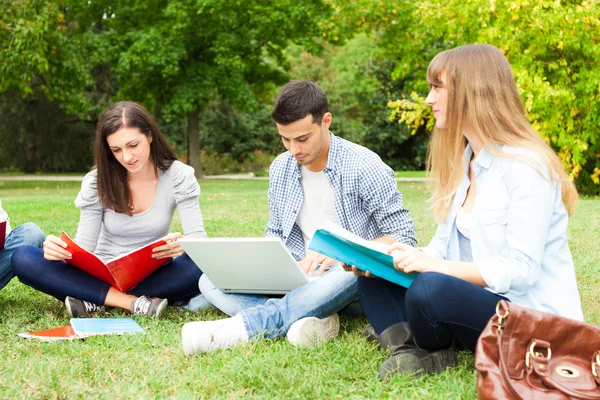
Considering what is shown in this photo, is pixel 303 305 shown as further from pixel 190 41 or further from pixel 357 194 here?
pixel 190 41

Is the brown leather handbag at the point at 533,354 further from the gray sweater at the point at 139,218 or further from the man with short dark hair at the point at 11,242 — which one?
the man with short dark hair at the point at 11,242

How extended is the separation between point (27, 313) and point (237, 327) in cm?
142

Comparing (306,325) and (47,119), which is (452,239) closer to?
(306,325)

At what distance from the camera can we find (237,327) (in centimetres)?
309

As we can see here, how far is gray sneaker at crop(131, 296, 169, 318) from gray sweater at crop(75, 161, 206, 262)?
1.19 ft

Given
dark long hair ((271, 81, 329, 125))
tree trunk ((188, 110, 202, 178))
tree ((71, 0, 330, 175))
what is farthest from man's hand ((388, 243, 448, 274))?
tree trunk ((188, 110, 202, 178))

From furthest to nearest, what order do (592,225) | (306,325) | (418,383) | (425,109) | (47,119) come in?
(47,119) → (425,109) → (592,225) → (306,325) → (418,383)

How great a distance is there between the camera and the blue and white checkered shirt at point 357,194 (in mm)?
3480

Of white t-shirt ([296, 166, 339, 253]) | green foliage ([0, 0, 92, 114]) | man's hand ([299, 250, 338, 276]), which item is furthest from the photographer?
green foliage ([0, 0, 92, 114])

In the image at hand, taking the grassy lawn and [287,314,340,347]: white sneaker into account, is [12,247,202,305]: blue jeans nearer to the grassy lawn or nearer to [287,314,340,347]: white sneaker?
the grassy lawn

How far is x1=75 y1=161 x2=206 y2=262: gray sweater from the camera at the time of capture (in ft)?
12.7

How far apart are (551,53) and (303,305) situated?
11424 millimetres

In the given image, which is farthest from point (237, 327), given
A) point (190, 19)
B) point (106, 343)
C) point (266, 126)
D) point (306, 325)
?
point (266, 126)

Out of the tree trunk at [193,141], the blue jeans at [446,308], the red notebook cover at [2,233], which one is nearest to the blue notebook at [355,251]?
the blue jeans at [446,308]
